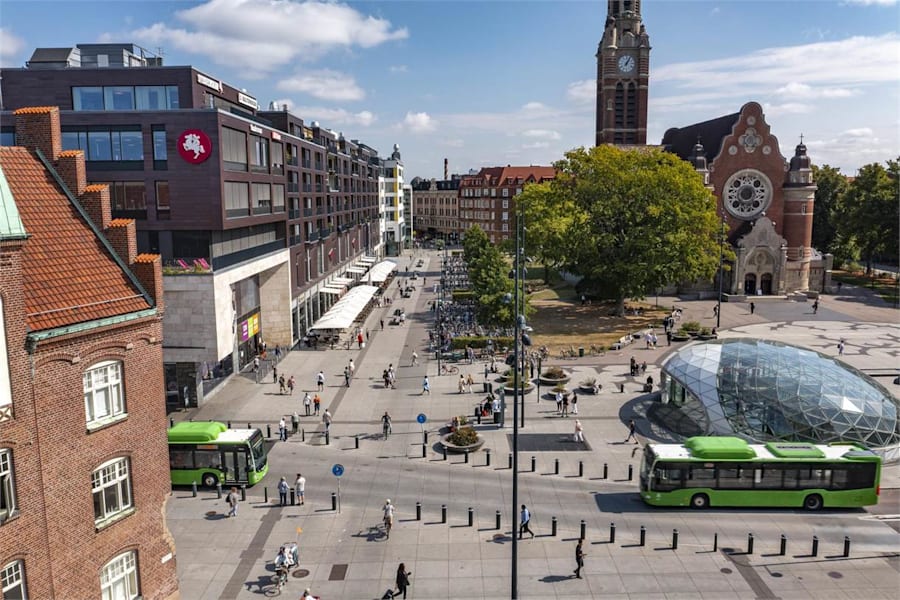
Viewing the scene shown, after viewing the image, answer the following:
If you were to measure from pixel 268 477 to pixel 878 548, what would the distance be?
23227mm

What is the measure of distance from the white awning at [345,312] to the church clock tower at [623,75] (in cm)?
5133

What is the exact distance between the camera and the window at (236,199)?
39.4 metres

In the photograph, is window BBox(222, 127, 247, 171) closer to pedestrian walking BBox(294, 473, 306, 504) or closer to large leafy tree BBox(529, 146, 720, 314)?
pedestrian walking BBox(294, 473, 306, 504)

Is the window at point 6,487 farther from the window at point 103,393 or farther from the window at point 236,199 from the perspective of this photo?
the window at point 236,199

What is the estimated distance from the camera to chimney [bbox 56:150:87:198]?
16609 mm

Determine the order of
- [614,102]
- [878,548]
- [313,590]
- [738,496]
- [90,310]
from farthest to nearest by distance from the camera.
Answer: [614,102], [738,496], [878,548], [313,590], [90,310]

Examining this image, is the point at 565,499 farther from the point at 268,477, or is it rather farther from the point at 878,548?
the point at 268,477

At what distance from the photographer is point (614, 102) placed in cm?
9638

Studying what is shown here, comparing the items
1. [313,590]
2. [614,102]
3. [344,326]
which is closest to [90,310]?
[313,590]

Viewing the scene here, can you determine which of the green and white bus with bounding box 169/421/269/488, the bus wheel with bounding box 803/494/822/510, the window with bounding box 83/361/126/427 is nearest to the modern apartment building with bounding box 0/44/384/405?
the green and white bus with bounding box 169/421/269/488

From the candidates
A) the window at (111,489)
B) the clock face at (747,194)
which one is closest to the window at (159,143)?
the window at (111,489)

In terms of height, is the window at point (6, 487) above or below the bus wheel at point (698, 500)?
above

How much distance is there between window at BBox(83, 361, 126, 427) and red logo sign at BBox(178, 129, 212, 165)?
955 inches

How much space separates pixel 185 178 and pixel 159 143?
2.34 meters
